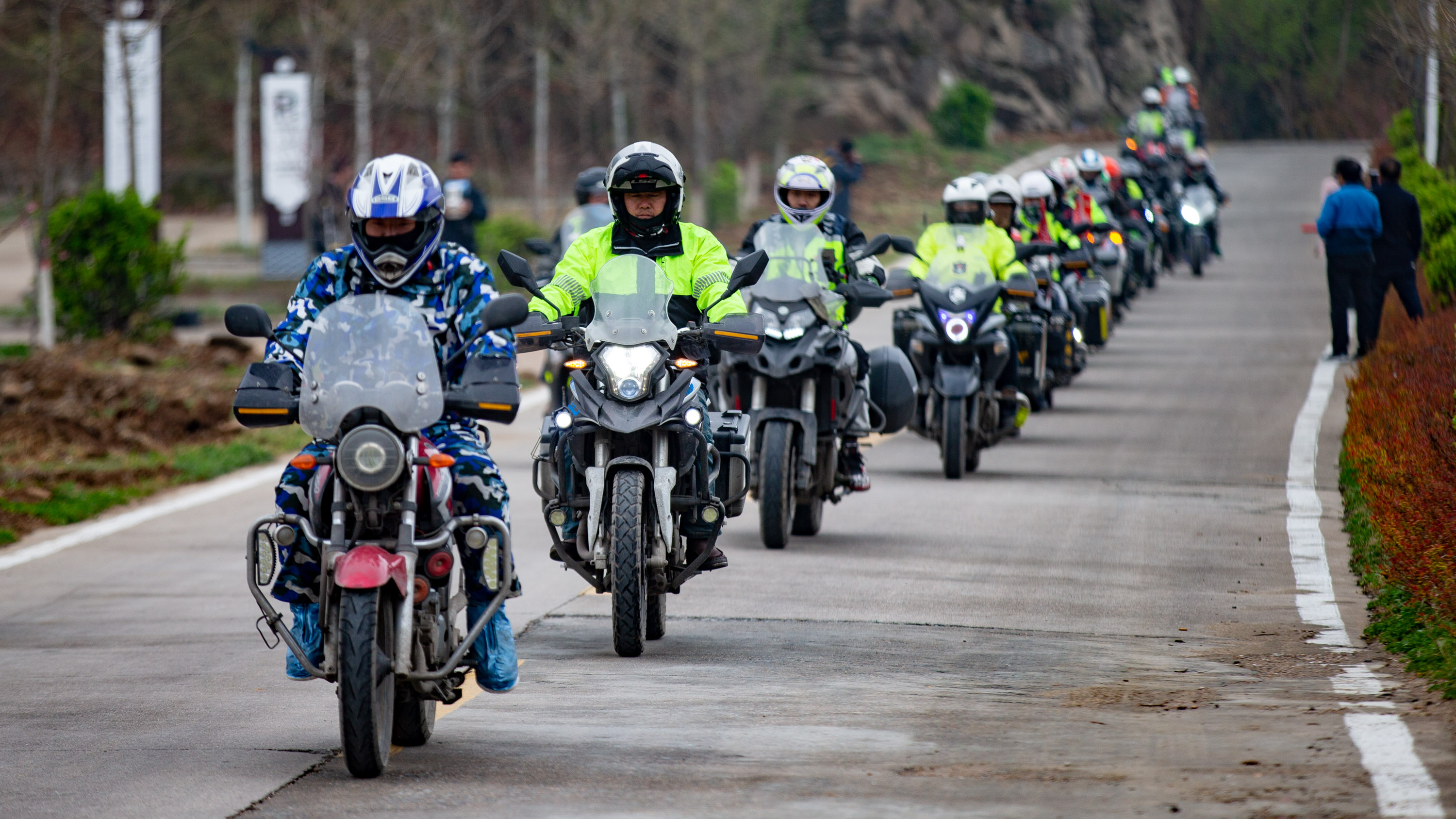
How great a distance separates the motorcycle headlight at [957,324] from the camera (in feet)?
48.6

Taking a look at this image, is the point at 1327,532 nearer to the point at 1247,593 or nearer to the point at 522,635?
the point at 1247,593

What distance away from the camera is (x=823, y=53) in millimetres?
58938

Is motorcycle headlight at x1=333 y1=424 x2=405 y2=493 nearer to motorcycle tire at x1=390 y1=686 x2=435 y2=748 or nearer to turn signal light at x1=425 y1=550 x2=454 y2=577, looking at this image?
turn signal light at x1=425 y1=550 x2=454 y2=577

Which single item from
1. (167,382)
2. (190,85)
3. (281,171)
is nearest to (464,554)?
(167,382)

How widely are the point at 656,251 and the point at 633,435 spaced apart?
93 cm

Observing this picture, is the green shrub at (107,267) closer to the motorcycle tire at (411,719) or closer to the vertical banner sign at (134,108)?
the vertical banner sign at (134,108)

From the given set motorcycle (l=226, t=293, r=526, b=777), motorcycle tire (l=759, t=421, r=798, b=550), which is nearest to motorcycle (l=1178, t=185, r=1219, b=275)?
motorcycle tire (l=759, t=421, r=798, b=550)

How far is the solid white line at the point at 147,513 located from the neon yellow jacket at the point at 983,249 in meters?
4.83

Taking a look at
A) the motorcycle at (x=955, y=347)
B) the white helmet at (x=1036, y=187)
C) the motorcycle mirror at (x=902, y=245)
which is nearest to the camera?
the motorcycle mirror at (x=902, y=245)

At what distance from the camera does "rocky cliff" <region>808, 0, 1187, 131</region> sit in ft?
192

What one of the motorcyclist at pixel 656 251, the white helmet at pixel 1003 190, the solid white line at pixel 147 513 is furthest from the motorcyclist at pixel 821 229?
the white helmet at pixel 1003 190

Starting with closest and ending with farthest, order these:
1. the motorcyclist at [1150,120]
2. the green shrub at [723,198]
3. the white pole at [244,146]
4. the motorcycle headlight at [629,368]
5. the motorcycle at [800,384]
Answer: the motorcycle headlight at [629,368]
the motorcycle at [800,384]
the motorcyclist at [1150,120]
the green shrub at [723,198]
the white pole at [244,146]

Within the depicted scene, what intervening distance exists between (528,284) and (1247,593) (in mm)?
3900

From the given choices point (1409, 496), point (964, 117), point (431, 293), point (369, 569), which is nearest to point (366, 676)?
point (369, 569)
